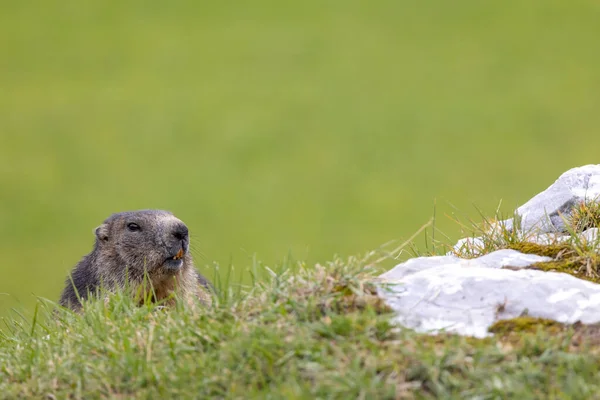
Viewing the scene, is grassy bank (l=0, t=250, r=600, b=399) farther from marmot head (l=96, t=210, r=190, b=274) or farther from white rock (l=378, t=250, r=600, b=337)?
marmot head (l=96, t=210, r=190, b=274)

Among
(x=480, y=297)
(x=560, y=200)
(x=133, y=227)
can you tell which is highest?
(x=133, y=227)

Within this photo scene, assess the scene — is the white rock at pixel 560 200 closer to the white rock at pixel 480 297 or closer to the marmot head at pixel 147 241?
the white rock at pixel 480 297

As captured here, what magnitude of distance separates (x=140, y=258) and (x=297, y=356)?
4.46 m

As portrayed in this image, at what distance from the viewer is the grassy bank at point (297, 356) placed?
11.6ft

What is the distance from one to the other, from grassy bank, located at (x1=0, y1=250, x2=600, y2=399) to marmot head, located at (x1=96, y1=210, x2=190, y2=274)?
3.02 metres

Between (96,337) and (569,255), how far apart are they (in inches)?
116

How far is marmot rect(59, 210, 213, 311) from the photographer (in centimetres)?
786

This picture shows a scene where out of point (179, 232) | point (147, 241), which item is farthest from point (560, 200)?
point (147, 241)

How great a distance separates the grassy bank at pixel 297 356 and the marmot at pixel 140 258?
3.01 m

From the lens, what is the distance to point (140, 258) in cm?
801

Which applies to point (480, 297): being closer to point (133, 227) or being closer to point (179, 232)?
point (179, 232)

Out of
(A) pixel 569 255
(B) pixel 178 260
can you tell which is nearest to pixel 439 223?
(B) pixel 178 260

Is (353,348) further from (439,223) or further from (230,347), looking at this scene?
(439,223)

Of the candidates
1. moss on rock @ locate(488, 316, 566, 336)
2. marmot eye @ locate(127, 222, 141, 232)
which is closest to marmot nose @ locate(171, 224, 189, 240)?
marmot eye @ locate(127, 222, 141, 232)
